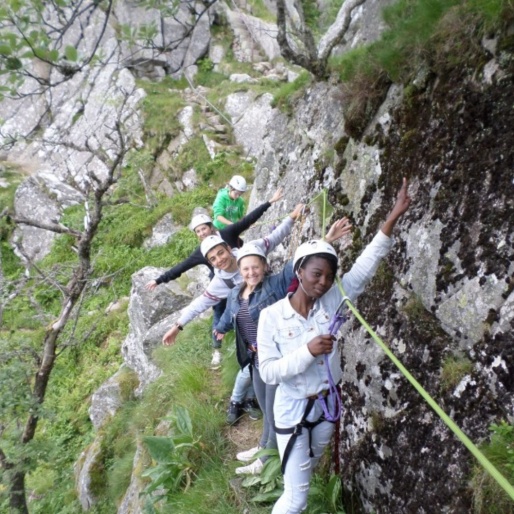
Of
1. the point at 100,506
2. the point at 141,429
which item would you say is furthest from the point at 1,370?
the point at 100,506

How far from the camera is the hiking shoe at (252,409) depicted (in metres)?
5.43

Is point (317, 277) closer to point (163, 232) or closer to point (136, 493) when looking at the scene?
point (136, 493)

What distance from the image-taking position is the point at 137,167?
2084 centimetres

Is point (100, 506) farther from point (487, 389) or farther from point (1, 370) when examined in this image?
point (487, 389)

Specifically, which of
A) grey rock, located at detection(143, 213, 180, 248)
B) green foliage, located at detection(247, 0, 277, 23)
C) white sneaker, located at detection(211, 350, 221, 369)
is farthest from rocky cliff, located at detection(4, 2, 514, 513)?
green foliage, located at detection(247, 0, 277, 23)

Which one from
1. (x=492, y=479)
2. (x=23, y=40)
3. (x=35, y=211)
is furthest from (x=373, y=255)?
(x=35, y=211)

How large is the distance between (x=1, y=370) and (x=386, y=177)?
234 inches

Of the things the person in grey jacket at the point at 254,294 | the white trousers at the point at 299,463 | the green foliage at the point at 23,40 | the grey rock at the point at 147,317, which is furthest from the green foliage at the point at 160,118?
the white trousers at the point at 299,463

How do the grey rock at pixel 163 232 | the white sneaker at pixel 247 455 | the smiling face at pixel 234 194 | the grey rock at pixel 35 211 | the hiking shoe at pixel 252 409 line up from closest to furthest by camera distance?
the white sneaker at pixel 247 455 → the hiking shoe at pixel 252 409 → the smiling face at pixel 234 194 → the grey rock at pixel 163 232 → the grey rock at pixel 35 211

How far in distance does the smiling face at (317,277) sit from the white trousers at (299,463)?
92 centimetres

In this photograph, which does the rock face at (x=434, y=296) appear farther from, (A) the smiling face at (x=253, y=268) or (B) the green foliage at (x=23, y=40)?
(B) the green foliage at (x=23, y=40)

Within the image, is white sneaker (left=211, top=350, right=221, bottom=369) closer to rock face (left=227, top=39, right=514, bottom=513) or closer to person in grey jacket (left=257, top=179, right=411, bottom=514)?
rock face (left=227, top=39, right=514, bottom=513)

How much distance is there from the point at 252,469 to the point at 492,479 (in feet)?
8.14

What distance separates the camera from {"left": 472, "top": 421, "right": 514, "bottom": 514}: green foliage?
8.21 feet
